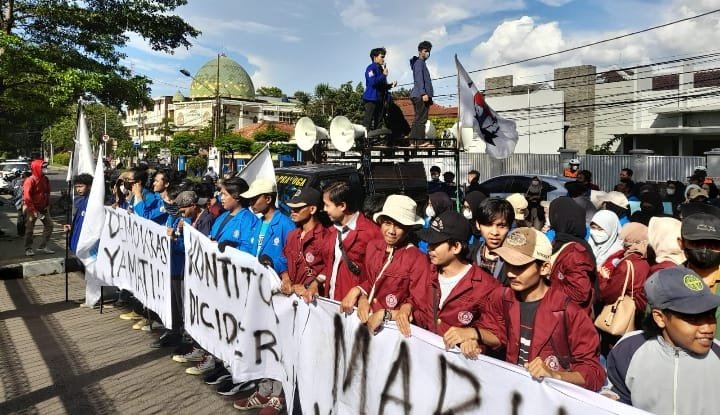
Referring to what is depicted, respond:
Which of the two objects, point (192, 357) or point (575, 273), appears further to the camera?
point (192, 357)

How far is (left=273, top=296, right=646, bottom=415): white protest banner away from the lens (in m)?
2.15

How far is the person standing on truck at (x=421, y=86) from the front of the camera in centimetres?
903

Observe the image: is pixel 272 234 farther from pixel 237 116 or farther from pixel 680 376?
pixel 237 116

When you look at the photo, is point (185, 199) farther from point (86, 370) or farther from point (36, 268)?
point (36, 268)

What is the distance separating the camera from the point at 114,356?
17.7 feet

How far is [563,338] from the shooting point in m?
2.40

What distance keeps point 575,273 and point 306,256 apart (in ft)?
5.63

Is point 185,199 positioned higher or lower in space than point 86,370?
higher

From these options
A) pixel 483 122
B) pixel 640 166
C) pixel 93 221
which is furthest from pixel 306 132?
pixel 640 166

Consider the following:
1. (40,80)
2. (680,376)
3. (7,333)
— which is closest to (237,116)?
(40,80)

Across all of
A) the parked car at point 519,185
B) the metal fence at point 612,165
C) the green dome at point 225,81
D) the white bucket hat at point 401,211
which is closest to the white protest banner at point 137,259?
the white bucket hat at point 401,211

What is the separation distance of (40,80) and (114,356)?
323 inches

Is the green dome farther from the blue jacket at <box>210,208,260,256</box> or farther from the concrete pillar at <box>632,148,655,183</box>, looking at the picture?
the blue jacket at <box>210,208,260,256</box>

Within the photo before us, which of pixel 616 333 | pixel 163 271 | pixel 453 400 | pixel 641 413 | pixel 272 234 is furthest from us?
pixel 163 271
